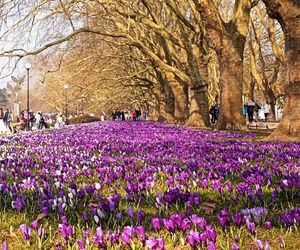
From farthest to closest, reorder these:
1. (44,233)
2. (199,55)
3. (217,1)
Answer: (217,1), (199,55), (44,233)

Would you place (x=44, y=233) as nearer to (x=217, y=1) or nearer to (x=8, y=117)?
(x=217, y=1)

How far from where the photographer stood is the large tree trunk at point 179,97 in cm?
3097

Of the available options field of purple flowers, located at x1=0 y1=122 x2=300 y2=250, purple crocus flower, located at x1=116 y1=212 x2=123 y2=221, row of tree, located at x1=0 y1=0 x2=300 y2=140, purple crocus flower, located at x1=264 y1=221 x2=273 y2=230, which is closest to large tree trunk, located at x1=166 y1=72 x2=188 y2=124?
row of tree, located at x1=0 y1=0 x2=300 y2=140

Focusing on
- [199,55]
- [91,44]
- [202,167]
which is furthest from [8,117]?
[202,167]

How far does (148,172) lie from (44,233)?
2.56 meters

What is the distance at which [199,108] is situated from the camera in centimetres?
2567

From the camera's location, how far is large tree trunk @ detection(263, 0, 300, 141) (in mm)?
12163

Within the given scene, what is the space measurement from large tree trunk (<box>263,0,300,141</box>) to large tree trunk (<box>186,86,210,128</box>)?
12.4 meters

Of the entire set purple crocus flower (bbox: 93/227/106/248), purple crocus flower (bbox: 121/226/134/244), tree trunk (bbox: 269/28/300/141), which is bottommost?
purple crocus flower (bbox: 93/227/106/248)

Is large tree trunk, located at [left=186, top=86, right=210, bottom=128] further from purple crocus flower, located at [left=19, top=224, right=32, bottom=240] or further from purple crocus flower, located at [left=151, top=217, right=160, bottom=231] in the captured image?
purple crocus flower, located at [left=19, top=224, right=32, bottom=240]

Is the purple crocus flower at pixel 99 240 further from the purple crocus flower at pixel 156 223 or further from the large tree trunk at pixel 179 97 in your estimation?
the large tree trunk at pixel 179 97

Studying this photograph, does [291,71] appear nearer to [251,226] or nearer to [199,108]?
[251,226]

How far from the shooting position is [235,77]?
1903 cm

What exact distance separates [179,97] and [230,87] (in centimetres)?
1214
